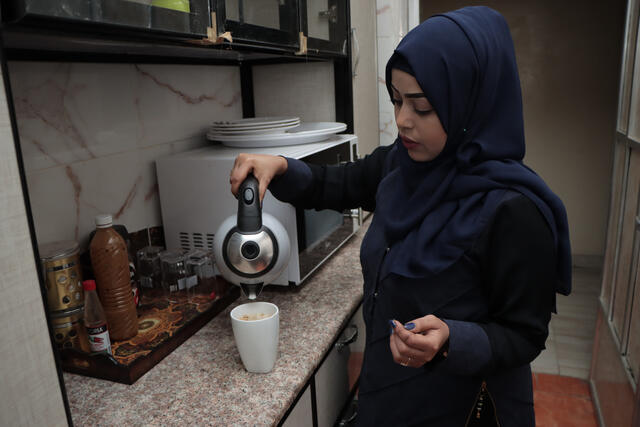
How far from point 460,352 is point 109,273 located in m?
0.74

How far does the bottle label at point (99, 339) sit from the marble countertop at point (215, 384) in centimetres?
7

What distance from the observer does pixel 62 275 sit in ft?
3.32

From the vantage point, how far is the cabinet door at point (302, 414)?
3.30ft

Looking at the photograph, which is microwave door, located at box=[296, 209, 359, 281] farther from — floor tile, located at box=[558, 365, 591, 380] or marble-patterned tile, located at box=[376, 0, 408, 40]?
floor tile, located at box=[558, 365, 591, 380]

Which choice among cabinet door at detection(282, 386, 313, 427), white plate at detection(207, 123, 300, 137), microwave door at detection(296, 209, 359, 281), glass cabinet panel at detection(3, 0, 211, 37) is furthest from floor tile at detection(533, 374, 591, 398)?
glass cabinet panel at detection(3, 0, 211, 37)

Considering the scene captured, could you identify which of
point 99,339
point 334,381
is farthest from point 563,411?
point 99,339

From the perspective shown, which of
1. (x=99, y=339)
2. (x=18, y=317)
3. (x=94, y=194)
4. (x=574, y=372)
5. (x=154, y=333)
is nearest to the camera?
(x=18, y=317)

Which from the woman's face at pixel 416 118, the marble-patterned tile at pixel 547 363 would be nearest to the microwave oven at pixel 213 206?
the woman's face at pixel 416 118

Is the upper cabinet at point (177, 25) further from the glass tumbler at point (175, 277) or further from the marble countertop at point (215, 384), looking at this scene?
the marble countertop at point (215, 384)

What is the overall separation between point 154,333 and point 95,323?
16cm

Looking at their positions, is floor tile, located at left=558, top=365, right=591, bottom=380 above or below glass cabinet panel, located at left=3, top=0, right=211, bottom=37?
below

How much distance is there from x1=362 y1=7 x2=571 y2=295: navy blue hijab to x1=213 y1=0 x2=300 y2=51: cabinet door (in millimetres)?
363

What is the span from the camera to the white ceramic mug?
38.7 inches

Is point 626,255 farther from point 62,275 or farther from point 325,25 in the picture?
point 62,275
